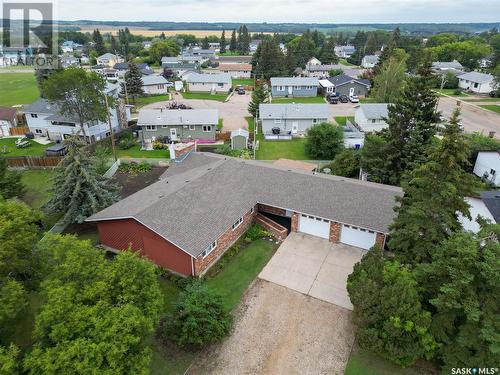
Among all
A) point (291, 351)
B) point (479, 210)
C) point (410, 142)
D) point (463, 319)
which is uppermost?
point (410, 142)

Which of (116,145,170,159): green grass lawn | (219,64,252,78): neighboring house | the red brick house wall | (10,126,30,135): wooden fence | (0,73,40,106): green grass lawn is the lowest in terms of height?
the red brick house wall

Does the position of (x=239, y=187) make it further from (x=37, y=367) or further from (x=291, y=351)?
(x=37, y=367)

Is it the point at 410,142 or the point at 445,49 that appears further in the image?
the point at 445,49

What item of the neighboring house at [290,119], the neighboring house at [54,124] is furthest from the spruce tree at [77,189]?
the neighboring house at [290,119]

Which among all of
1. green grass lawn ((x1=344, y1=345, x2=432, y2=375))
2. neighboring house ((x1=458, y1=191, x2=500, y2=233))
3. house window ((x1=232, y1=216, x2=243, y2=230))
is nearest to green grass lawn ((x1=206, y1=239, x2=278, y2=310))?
house window ((x1=232, y1=216, x2=243, y2=230))

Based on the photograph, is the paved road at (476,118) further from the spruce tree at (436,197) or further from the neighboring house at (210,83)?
the neighboring house at (210,83)

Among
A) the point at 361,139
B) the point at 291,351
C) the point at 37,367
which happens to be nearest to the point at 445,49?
the point at 361,139

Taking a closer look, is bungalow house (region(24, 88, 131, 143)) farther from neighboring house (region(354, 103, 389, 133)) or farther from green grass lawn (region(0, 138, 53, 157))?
neighboring house (region(354, 103, 389, 133))
